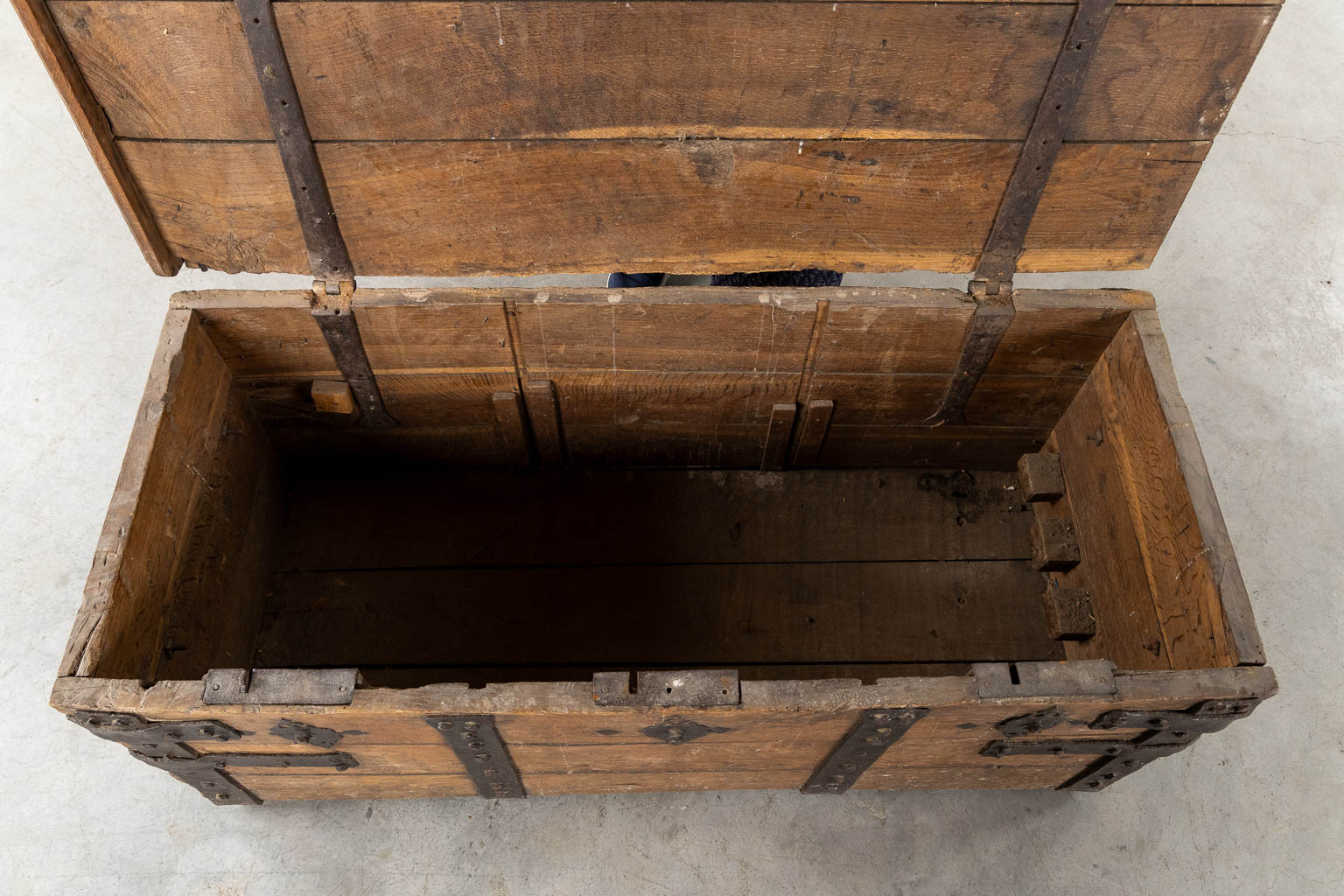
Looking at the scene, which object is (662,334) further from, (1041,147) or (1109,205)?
(1109,205)

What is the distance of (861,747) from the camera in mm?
2100

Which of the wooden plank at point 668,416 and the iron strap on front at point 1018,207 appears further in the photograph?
the wooden plank at point 668,416

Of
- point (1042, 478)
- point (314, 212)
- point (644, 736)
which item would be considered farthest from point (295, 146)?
point (1042, 478)

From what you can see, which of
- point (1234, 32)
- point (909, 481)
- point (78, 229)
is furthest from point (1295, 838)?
point (78, 229)

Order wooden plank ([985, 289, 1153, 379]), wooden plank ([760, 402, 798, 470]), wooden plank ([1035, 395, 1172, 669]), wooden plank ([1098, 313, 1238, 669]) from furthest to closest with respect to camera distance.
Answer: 1. wooden plank ([760, 402, 798, 470])
2. wooden plank ([985, 289, 1153, 379])
3. wooden plank ([1035, 395, 1172, 669])
4. wooden plank ([1098, 313, 1238, 669])

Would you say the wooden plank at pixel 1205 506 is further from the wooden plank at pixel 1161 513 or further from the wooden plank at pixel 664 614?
the wooden plank at pixel 664 614

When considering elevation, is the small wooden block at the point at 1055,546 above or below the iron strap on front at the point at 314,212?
below

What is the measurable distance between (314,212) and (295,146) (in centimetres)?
17

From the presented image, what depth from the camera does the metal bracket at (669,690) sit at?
70.9 inches

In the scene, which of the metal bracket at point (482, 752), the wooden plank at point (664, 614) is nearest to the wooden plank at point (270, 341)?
the wooden plank at point (664, 614)

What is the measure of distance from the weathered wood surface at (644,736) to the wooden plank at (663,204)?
3.19 feet

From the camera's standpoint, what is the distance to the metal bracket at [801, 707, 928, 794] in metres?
1.91

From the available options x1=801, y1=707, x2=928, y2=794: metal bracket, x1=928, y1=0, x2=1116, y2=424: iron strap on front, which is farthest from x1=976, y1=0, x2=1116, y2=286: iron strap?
x1=801, y1=707, x2=928, y2=794: metal bracket

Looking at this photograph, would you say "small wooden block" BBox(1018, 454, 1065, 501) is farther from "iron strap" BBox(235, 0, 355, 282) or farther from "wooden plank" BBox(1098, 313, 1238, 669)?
"iron strap" BBox(235, 0, 355, 282)
